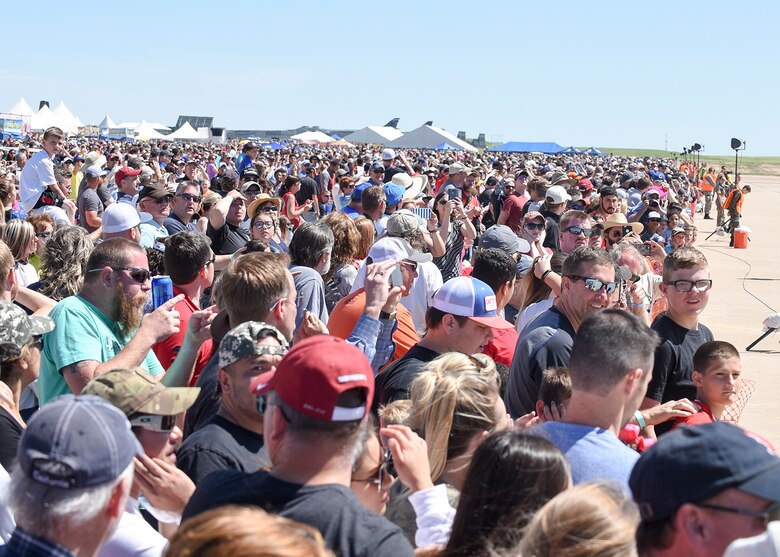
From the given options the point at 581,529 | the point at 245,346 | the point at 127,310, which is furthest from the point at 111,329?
the point at 581,529

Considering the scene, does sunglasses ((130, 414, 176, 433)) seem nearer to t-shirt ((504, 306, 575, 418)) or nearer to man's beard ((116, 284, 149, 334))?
man's beard ((116, 284, 149, 334))

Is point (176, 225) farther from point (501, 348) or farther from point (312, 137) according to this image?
point (312, 137)

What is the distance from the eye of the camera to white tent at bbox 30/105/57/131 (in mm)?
56719

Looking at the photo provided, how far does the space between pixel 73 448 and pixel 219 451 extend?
3.43 ft

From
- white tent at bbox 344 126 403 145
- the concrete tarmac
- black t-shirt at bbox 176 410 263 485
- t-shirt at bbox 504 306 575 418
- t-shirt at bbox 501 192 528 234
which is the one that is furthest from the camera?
white tent at bbox 344 126 403 145

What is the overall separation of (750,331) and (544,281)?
719cm

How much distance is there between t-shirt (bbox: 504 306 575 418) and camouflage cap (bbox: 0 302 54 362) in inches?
91.9

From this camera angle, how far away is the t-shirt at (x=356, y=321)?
16.8 feet

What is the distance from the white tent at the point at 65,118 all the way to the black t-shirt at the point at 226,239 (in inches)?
2141

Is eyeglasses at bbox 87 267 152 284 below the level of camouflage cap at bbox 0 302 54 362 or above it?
above

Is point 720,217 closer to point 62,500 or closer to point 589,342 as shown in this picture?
point 589,342

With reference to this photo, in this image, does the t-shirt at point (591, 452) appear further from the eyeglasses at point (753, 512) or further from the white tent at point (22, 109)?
the white tent at point (22, 109)

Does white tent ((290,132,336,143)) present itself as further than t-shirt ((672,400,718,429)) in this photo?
Yes

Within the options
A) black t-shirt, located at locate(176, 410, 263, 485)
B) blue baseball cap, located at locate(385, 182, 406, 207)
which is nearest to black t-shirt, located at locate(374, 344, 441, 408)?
black t-shirt, located at locate(176, 410, 263, 485)
